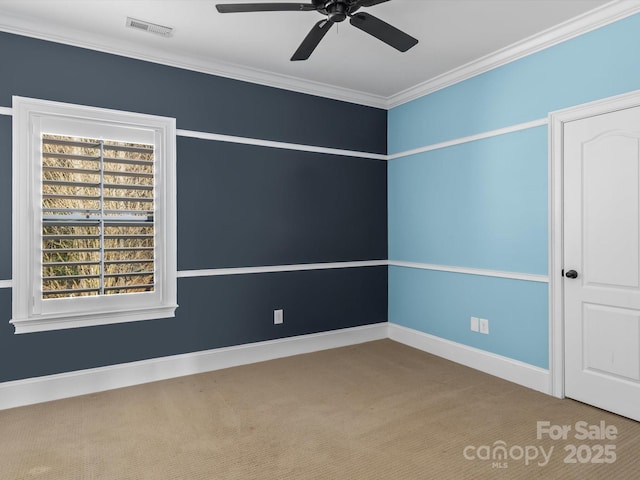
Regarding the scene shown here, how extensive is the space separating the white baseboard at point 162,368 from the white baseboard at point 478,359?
0.42 metres

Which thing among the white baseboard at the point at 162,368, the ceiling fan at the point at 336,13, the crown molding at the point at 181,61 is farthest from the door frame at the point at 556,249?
the crown molding at the point at 181,61

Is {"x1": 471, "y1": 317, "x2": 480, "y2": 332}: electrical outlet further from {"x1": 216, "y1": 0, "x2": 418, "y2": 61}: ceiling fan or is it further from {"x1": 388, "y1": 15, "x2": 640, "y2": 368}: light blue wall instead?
{"x1": 216, "y1": 0, "x2": 418, "y2": 61}: ceiling fan

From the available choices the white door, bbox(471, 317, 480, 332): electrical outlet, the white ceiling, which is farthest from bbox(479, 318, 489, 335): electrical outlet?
the white ceiling

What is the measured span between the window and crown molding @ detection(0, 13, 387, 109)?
485 millimetres

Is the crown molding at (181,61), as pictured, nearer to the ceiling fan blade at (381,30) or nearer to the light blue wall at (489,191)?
the light blue wall at (489,191)

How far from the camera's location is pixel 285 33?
10.4ft

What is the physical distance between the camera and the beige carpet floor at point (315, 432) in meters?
2.23

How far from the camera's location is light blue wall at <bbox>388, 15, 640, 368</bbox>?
9.99 ft

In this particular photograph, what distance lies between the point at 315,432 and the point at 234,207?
Answer: 207 centimetres

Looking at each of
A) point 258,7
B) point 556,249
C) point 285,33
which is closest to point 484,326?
point 556,249

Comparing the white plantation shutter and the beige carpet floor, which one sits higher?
the white plantation shutter

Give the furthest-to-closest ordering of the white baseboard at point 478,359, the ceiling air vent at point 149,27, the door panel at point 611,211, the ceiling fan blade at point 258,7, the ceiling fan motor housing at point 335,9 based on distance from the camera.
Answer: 1. the white baseboard at point 478,359
2. the ceiling air vent at point 149,27
3. the door panel at point 611,211
4. the ceiling fan motor housing at point 335,9
5. the ceiling fan blade at point 258,7

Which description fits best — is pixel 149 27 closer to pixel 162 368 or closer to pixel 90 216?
pixel 90 216

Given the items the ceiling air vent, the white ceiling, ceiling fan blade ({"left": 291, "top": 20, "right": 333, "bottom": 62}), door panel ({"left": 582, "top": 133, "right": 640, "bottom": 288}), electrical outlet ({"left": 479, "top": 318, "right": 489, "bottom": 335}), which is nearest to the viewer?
ceiling fan blade ({"left": 291, "top": 20, "right": 333, "bottom": 62})
